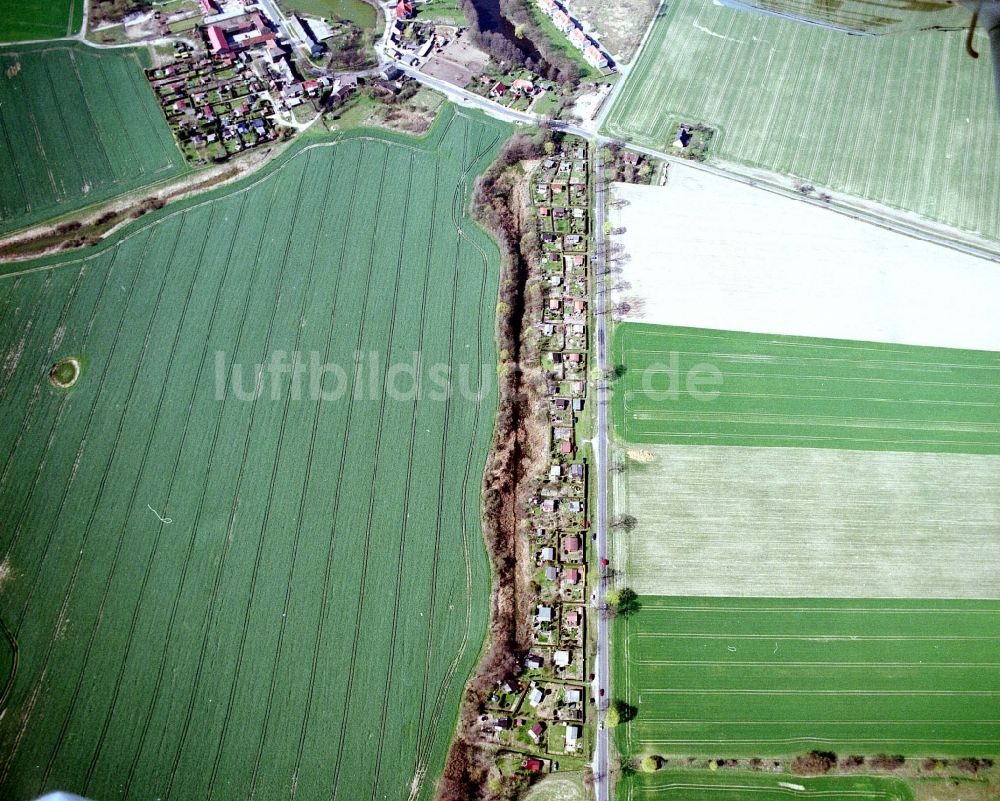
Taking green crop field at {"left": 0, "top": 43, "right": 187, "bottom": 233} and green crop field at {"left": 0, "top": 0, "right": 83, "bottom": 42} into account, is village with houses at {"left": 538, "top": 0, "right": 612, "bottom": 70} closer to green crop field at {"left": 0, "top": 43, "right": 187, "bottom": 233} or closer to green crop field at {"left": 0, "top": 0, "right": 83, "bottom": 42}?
green crop field at {"left": 0, "top": 43, "right": 187, "bottom": 233}

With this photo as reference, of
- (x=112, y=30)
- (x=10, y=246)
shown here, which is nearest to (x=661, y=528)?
(x=10, y=246)

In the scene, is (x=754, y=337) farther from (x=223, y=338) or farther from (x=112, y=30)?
(x=112, y=30)

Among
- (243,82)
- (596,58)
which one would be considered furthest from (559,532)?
(243,82)

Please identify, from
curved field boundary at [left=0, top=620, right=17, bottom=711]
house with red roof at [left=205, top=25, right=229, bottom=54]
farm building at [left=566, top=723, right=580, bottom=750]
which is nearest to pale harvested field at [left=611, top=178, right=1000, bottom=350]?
farm building at [left=566, top=723, right=580, bottom=750]

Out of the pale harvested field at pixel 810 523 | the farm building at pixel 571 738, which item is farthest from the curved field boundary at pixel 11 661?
the pale harvested field at pixel 810 523

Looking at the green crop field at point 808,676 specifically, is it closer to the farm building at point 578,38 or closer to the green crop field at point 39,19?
the farm building at point 578,38

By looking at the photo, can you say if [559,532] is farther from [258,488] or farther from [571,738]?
[258,488]
